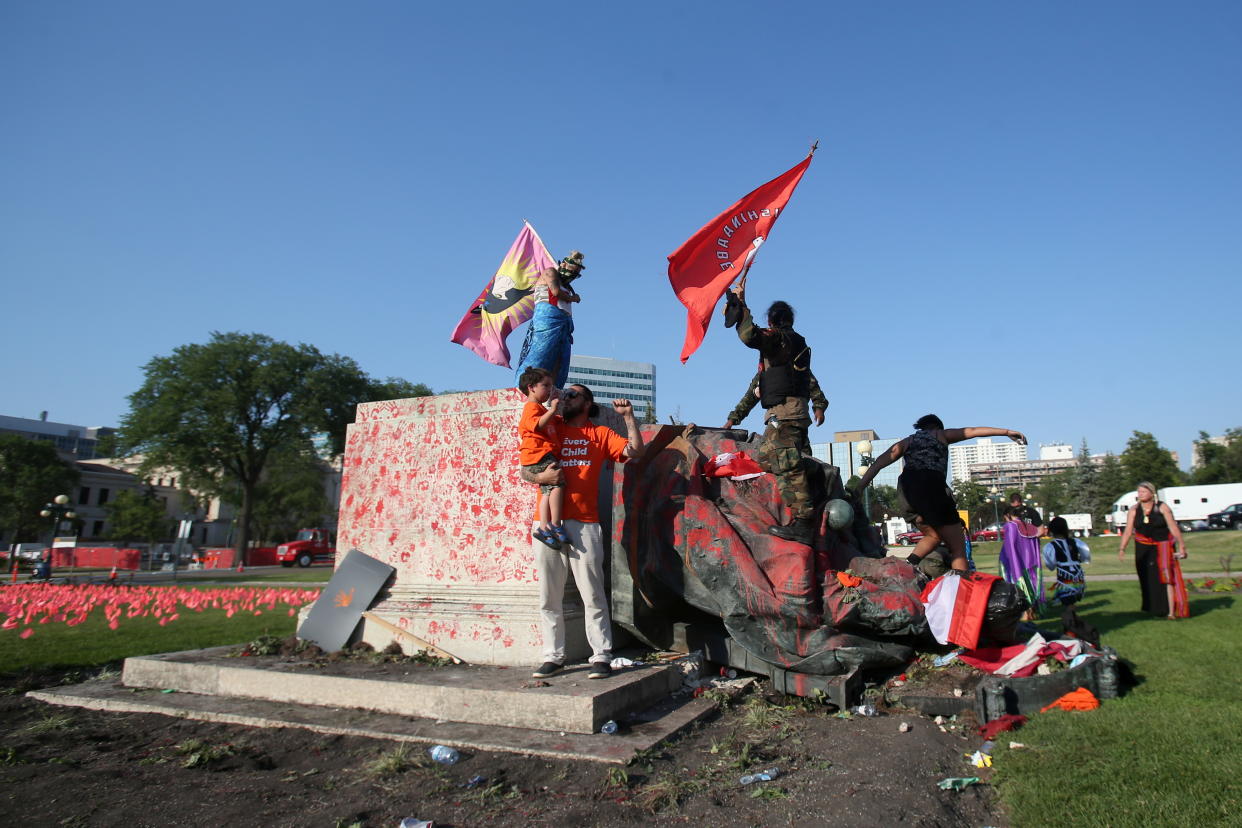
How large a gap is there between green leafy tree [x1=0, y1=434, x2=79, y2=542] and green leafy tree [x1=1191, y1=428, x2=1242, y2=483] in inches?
3664

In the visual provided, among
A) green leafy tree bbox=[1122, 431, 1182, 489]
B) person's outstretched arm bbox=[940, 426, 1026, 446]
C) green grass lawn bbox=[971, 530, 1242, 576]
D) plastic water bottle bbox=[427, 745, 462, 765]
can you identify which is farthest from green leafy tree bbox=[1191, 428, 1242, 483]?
plastic water bottle bbox=[427, 745, 462, 765]

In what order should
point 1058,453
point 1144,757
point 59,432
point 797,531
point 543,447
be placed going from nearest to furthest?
point 1144,757, point 543,447, point 797,531, point 59,432, point 1058,453

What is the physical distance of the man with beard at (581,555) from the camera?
14.2 ft

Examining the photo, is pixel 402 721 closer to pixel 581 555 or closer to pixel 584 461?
pixel 581 555

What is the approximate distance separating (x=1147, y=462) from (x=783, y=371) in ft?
222

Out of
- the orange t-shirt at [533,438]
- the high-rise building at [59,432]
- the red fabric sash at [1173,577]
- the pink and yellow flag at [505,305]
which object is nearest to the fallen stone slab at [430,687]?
the orange t-shirt at [533,438]

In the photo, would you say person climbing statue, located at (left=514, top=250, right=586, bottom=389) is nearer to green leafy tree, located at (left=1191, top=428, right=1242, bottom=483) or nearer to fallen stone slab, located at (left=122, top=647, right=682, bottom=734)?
fallen stone slab, located at (left=122, top=647, right=682, bottom=734)

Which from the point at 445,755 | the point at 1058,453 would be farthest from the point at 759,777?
the point at 1058,453

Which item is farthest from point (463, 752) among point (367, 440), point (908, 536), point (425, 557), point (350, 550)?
point (908, 536)

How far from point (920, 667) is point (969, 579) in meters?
0.68

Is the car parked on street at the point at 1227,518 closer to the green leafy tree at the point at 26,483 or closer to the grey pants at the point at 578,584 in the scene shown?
the grey pants at the point at 578,584

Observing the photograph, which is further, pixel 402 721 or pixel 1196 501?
pixel 1196 501

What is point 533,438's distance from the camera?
449 centimetres

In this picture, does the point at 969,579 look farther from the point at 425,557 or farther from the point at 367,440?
the point at 367,440
